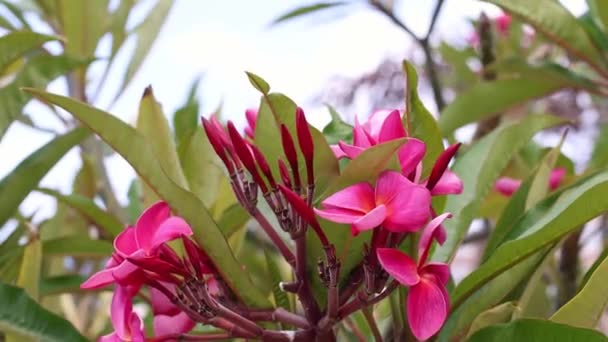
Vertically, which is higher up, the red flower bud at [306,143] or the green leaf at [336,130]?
the red flower bud at [306,143]

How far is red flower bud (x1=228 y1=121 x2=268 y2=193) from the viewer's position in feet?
1.98

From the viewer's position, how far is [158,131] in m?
0.85

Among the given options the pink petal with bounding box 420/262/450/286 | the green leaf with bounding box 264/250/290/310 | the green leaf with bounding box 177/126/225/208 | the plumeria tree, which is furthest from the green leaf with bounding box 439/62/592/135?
the pink petal with bounding box 420/262/450/286

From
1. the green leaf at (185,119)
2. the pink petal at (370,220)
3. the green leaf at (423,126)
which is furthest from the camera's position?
the green leaf at (185,119)

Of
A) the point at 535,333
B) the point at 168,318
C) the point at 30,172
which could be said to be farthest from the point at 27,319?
the point at 535,333

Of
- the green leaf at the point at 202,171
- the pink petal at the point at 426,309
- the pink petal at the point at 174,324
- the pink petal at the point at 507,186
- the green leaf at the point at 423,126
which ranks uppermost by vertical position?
the green leaf at the point at 423,126

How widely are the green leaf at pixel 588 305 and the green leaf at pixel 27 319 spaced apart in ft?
1.54

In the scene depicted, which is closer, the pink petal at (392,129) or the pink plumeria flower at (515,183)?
the pink petal at (392,129)

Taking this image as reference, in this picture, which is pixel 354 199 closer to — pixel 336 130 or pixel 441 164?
pixel 441 164

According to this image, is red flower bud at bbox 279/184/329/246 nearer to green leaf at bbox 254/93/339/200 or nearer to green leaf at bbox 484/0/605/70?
green leaf at bbox 254/93/339/200

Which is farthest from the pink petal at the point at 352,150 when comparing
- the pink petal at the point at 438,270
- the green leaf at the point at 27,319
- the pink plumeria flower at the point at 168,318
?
the green leaf at the point at 27,319

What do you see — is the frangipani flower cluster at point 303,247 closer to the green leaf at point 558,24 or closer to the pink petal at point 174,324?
the pink petal at point 174,324

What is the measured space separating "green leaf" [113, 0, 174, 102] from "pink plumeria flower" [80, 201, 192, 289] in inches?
29.3

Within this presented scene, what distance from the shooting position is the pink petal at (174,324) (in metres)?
0.67
